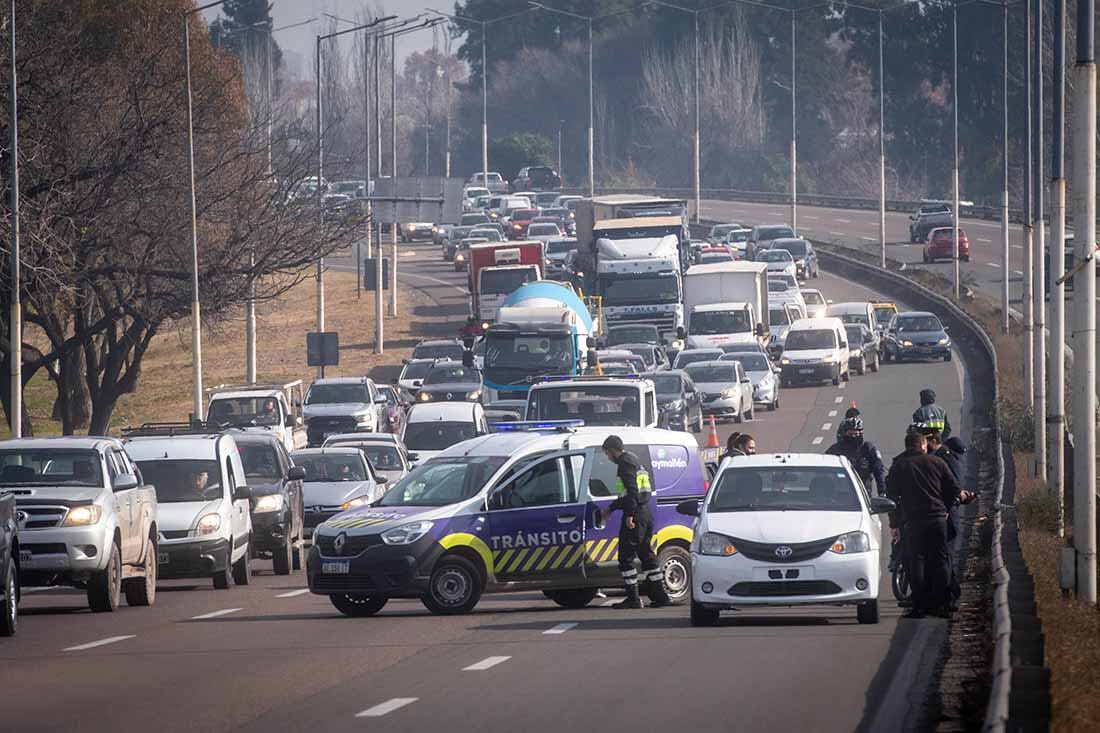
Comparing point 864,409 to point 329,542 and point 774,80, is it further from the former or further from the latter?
point 774,80

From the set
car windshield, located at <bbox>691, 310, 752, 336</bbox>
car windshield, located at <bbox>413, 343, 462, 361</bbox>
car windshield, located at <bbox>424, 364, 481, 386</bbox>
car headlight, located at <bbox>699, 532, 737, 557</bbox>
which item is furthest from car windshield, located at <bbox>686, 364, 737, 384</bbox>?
car headlight, located at <bbox>699, 532, 737, 557</bbox>

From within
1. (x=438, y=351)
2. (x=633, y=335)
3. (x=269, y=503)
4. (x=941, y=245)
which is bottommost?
(x=269, y=503)

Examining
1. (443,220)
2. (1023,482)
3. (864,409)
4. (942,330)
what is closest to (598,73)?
(443,220)

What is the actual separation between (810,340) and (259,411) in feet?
66.9

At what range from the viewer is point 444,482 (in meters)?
20.5

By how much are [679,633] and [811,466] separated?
235 centimetres

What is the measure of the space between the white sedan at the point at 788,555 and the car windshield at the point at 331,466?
47.7 ft

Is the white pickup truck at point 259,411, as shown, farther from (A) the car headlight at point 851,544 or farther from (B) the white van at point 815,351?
(A) the car headlight at point 851,544

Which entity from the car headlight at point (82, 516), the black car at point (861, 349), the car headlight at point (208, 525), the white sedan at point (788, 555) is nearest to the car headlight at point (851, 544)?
the white sedan at point (788, 555)

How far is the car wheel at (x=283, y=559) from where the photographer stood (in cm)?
2762

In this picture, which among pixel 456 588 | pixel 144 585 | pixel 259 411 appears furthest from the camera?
pixel 259 411

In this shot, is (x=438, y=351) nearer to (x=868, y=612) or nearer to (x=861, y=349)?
(x=861, y=349)

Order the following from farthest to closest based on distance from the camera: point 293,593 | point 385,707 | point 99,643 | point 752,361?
point 752,361 < point 293,593 < point 99,643 < point 385,707

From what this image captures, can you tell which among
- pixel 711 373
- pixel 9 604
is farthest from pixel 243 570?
pixel 711 373
